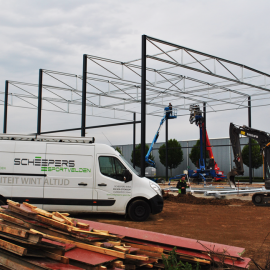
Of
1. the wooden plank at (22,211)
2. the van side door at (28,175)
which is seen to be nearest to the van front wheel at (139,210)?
the van side door at (28,175)

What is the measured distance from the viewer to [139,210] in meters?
10.1

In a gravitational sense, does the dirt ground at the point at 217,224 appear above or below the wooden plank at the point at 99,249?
below

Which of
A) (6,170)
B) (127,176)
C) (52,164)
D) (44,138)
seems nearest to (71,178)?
(52,164)

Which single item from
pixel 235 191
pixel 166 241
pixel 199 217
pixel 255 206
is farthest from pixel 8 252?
pixel 235 191

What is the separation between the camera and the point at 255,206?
46.7ft

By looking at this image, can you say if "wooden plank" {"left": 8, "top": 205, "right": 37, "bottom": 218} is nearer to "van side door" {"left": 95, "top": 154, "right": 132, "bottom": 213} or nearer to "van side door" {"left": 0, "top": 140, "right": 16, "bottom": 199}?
"van side door" {"left": 0, "top": 140, "right": 16, "bottom": 199}

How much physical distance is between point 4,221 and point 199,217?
7.50m

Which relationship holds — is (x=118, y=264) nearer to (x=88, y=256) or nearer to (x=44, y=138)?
(x=88, y=256)

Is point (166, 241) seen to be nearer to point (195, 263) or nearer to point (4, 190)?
point (195, 263)

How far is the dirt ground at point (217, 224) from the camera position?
24.3 ft

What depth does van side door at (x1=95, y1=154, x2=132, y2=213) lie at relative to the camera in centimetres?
991

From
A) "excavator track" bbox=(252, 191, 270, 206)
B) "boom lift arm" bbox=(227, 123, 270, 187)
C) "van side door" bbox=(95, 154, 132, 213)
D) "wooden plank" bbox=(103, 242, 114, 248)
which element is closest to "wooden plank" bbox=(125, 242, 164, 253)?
"wooden plank" bbox=(103, 242, 114, 248)

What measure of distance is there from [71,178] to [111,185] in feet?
3.99

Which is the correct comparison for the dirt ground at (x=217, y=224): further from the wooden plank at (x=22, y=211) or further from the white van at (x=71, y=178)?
the wooden plank at (x=22, y=211)
